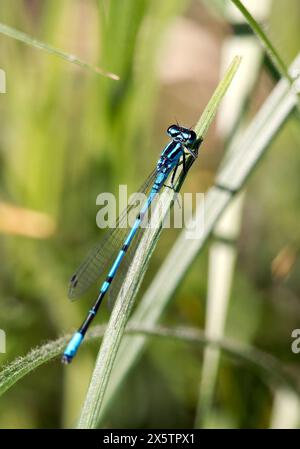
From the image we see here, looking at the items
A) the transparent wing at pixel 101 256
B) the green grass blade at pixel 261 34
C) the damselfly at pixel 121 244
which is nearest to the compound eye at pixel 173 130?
the damselfly at pixel 121 244

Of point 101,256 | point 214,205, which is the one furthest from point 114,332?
point 101,256

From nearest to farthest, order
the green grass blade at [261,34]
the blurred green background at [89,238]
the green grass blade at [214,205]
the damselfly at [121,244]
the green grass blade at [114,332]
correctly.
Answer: the green grass blade at [114,332], the green grass blade at [261,34], the green grass blade at [214,205], the damselfly at [121,244], the blurred green background at [89,238]

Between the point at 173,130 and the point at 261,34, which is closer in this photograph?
the point at 261,34

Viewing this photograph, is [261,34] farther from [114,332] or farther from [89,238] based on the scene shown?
[89,238]

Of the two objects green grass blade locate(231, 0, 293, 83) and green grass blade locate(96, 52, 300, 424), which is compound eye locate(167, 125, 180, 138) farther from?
green grass blade locate(231, 0, 293, 83)

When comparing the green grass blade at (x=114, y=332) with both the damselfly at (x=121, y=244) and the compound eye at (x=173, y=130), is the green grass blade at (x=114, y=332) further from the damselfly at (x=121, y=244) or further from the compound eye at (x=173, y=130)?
the compound eye at (x=173, y=130)

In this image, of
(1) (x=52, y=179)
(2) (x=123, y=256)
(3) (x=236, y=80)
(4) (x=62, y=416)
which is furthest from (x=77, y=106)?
(4) (x=62, y=416)

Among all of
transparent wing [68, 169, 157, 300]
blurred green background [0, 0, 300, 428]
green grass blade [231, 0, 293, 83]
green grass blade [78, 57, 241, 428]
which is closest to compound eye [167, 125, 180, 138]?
transparent wing [68, 169, 157, 300]

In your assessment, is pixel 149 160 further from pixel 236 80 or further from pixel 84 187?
pixel 236 80
